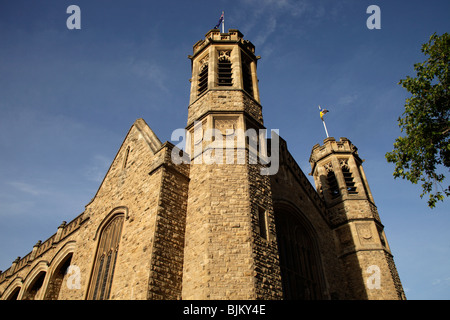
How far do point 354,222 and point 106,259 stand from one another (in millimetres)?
11985

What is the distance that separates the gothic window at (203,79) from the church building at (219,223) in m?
0.05

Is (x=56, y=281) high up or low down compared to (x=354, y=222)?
down

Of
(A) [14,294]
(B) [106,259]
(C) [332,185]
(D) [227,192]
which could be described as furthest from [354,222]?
(A) [14,294]

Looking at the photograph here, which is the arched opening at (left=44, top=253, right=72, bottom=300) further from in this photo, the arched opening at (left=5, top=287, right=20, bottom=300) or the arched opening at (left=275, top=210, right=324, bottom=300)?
the arched opening at (left=275, top=210, right=324, bottom=300)

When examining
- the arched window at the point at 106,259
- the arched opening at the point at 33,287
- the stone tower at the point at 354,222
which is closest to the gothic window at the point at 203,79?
the arched window at the point at 106,259

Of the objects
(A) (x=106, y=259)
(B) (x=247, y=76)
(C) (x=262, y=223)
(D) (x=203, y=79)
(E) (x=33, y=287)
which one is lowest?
(A) (x=106, y=259)

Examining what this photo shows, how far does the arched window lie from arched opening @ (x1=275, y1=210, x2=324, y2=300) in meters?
5.90

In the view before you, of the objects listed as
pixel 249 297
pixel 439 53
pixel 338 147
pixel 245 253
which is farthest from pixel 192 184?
pixel 338 147

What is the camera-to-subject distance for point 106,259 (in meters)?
11.7

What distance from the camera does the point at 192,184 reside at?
11.1 m

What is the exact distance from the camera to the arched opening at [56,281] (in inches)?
596

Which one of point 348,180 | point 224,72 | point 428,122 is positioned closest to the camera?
point 428,122

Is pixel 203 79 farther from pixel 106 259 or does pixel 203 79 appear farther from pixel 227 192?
pixel 106 259

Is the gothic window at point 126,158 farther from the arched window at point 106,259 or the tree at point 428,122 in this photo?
the tree at point 428,122
